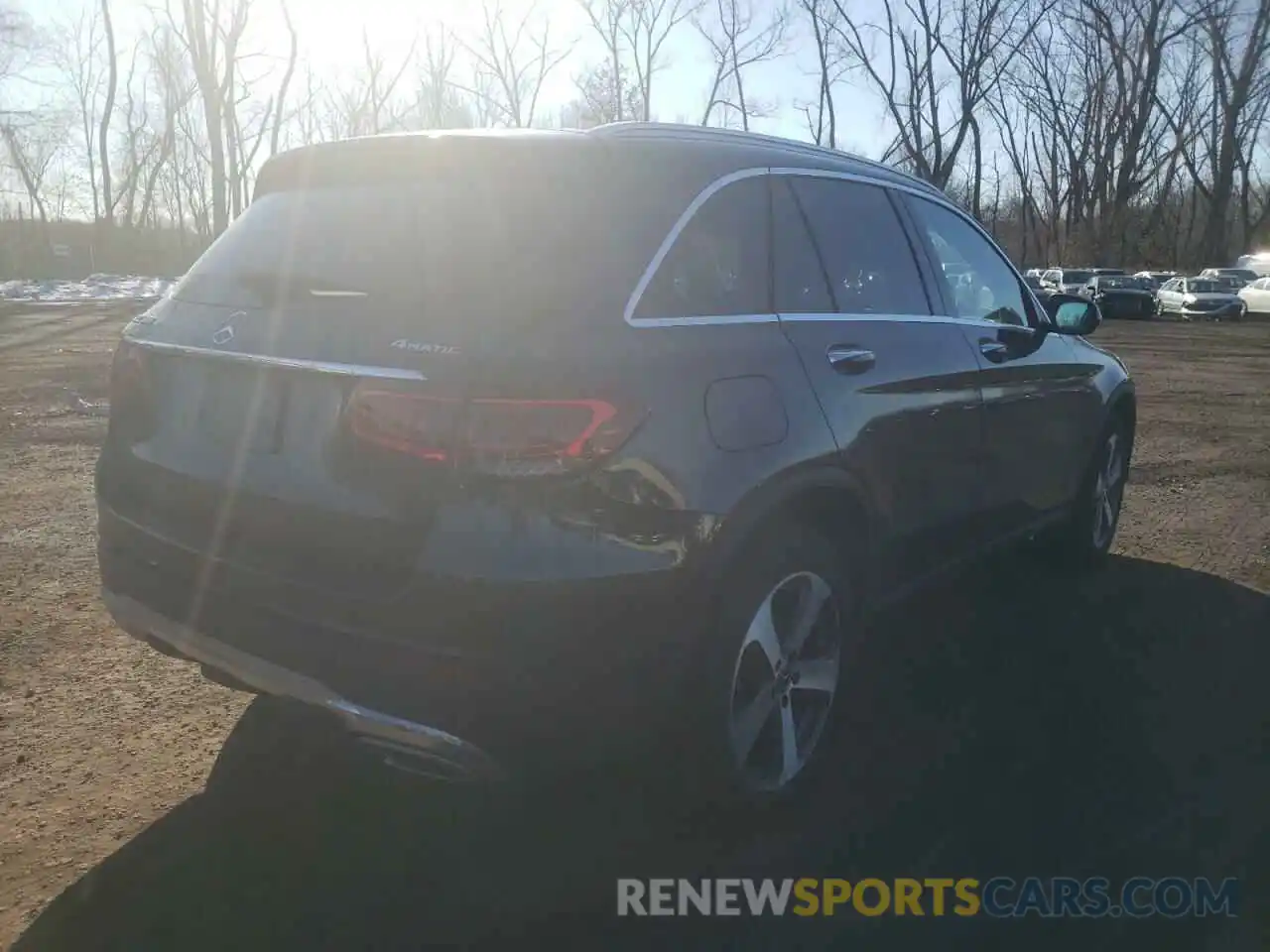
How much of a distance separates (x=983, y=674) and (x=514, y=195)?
257 cm

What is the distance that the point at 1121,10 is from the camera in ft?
164

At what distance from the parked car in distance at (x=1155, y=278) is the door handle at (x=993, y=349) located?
1647 inches

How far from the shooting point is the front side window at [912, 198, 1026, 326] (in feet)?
13.7

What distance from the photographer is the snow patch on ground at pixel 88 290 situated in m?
32.6

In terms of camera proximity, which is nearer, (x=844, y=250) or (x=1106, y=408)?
(x=844, y=250)

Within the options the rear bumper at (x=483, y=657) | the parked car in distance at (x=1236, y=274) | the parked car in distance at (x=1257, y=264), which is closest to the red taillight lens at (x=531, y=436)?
the rear bumper at (x=483, y=657)

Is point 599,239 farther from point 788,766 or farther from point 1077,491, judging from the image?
point 1077,491

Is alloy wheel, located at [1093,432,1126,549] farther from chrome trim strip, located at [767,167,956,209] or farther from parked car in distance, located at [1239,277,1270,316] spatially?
parked car in distance, located at [1239,277,1270,316]

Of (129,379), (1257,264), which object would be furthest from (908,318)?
(1257,264)

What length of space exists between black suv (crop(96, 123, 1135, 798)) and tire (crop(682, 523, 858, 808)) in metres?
0.01

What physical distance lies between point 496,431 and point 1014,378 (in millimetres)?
2634

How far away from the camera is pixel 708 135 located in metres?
3.39

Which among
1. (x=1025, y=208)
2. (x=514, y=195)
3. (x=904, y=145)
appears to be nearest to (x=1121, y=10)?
(x=904, y=145)

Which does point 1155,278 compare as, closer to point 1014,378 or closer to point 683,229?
point 1014,378
